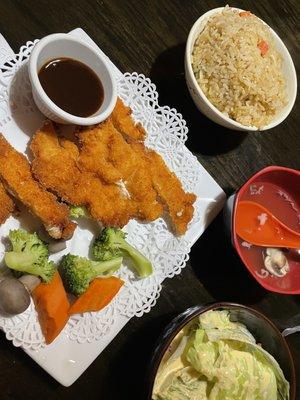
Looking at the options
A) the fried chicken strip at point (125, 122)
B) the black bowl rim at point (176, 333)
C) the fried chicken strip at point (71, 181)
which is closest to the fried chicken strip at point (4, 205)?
the fried chicken strip at point (71, 181)

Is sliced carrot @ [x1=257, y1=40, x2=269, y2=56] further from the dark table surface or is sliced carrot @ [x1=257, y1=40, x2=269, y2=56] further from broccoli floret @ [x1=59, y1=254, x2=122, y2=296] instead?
broccoli floret @ [x1=59, y1=254, x2=122, y2=296]

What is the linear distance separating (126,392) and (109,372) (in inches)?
5.6

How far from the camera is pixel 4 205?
250 centimetres

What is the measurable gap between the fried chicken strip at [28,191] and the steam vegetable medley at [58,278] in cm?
11

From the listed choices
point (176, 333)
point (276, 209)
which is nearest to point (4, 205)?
point (176, 333)

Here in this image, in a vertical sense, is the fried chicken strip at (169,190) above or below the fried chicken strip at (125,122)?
below

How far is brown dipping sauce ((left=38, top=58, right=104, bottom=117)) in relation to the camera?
2.54m

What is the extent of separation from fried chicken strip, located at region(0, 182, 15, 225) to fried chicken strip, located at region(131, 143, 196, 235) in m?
0.70

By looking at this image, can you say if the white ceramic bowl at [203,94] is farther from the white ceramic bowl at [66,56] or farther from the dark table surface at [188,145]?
the white ceramic bowl at [66,56]

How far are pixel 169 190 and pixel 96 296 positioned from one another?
26.3 inches

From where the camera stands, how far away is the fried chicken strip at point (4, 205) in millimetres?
2490

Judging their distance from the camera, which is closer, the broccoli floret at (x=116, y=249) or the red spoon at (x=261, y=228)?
the broccoli floret at (x=116, y=249)

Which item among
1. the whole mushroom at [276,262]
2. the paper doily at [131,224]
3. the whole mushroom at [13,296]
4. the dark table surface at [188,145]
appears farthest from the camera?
the whole mushroom at [276,262]

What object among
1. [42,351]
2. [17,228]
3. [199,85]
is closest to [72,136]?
[17,228]
